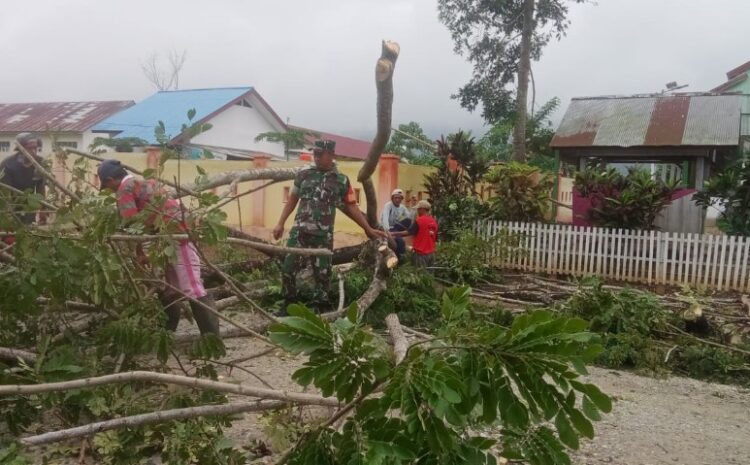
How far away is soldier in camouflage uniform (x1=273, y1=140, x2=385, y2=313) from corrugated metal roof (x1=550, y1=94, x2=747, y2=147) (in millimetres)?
10879

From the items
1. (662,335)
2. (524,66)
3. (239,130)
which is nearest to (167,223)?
(662,335)

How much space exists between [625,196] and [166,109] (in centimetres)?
1839

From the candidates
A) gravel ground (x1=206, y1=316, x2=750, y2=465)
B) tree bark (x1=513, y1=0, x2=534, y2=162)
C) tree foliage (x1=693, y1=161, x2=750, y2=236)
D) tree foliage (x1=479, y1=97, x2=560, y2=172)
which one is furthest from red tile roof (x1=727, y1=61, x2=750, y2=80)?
gravel ground (x1=206, y1=316, x2=750, y2=465)

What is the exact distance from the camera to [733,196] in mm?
10070

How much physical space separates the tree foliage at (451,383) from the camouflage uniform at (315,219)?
4100 mm

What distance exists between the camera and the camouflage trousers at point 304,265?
597cm

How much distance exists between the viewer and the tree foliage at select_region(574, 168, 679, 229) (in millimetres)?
10219

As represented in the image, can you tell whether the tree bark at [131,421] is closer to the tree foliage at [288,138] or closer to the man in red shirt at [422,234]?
the man in red shirt at [422,234]

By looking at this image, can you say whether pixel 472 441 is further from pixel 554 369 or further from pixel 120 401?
pixel 120 401

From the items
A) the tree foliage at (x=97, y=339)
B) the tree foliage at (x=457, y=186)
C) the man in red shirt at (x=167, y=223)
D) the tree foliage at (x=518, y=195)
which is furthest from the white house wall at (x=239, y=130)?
the tree foliage at (x=97, y=339)

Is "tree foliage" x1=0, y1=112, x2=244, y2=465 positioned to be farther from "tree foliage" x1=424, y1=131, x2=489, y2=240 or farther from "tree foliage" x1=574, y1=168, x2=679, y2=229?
"tree foliage" x1=574, y1=168, x2=679, y2=229

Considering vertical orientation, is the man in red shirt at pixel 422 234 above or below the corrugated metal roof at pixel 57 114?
below

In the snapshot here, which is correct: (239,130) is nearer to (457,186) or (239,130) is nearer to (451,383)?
(457,186)

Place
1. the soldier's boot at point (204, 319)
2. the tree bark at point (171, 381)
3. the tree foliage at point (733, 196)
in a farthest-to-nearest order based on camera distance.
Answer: the tree foliage at point (733, 196)
the soldier's boot at point (204, 319)
the tree bark at point (171, 381)
